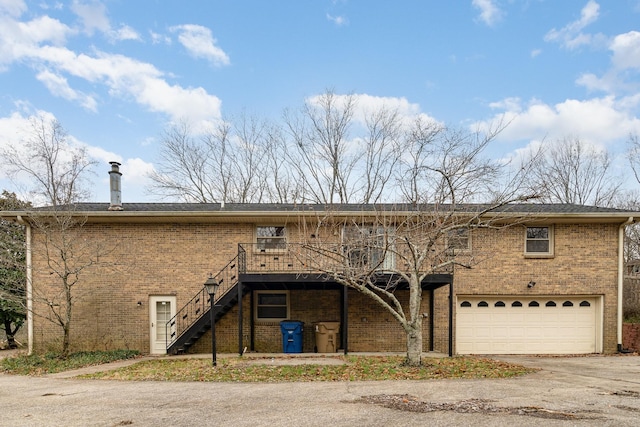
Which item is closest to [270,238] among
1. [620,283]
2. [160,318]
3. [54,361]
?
[160,318]

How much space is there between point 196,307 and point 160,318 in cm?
120

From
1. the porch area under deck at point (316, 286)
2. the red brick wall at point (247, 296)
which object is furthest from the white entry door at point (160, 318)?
the porch area under deck at point (316, 286)

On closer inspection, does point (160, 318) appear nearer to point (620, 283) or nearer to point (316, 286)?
point (316, 286)

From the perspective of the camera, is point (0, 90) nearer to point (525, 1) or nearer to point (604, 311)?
point (525, 1)

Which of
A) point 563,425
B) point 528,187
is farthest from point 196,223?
point 563,425

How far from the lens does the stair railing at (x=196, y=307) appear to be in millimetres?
13008

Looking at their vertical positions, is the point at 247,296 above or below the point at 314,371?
above

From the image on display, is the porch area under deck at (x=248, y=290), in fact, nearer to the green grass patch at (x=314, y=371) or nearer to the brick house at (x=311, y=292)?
the brick house at (x=311, y=292)

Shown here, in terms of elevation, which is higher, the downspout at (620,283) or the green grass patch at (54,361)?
the downspout at (620,283)

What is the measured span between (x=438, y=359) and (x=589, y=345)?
19.2 feet

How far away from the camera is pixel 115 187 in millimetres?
13695

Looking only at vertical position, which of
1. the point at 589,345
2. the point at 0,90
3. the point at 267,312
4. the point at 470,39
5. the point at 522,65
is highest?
the point at 470,39

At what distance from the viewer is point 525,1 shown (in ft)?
44.8

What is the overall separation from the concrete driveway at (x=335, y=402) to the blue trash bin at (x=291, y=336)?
4079 millimetres
